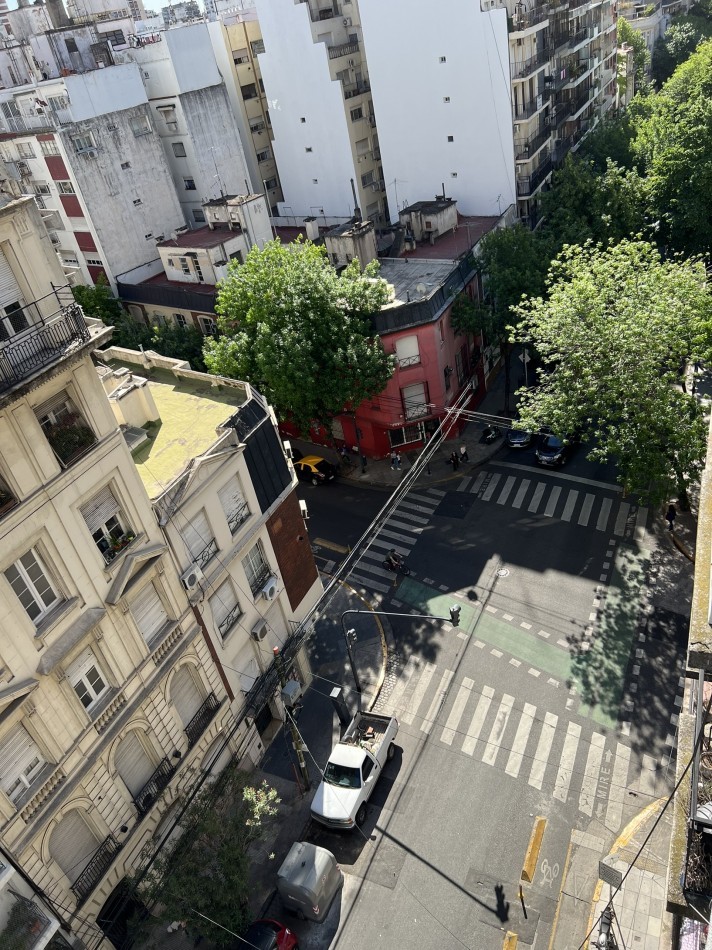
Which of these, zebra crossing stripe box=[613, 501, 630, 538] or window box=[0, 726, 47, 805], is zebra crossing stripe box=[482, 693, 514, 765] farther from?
window box=[0, 726, 47, 805]

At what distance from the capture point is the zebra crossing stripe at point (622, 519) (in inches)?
1428

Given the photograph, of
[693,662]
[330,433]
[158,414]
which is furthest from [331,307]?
[693,662]

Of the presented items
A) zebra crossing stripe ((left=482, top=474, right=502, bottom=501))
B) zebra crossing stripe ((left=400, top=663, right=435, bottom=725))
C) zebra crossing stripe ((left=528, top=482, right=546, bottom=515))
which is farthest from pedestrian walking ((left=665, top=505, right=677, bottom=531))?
zebra crossing stripe ((left=400, top=663, right=435, bottom=725))

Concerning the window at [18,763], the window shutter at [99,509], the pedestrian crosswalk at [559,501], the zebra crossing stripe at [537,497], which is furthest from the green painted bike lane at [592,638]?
the window at [18,763]

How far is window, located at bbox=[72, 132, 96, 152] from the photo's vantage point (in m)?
45.6

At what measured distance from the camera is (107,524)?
65.3 ft

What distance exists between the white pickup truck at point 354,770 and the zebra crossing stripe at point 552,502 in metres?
16.1

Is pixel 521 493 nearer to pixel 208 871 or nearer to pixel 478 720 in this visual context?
pixel 478 720

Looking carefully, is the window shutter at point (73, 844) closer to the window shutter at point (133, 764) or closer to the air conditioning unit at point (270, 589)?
the window shutter at point (133, 764)

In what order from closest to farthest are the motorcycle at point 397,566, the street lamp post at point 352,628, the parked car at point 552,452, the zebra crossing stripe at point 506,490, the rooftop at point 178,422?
the rooftop at point 178,422 → the street lamp post at point 352,628 → the motorcycle at point 397,566 → the zebra crossing stripe at point 506,490 → the parked car at point 552,452

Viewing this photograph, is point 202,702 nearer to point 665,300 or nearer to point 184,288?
point 665,300

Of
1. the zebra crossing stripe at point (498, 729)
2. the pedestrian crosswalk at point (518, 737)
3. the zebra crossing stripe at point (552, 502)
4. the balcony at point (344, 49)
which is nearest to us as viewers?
the pedestrian crosswalk at point (518, 737)

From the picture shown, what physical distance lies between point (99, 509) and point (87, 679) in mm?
5023

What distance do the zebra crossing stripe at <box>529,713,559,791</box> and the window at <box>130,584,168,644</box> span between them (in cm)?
1530
